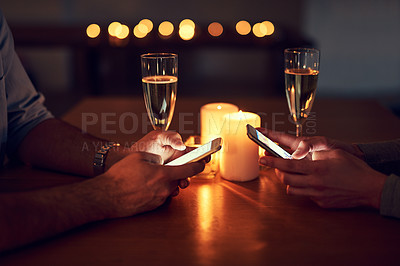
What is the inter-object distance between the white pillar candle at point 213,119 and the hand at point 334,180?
0.20 m

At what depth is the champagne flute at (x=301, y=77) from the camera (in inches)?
38.5

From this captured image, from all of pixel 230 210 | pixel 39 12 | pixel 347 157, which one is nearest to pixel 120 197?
pixel 230 210

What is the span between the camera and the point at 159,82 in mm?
954

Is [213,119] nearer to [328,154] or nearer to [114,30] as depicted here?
[328,154]

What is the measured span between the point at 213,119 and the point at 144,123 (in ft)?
1.33

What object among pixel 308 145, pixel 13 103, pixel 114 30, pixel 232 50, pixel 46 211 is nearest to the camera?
pixel 46 211

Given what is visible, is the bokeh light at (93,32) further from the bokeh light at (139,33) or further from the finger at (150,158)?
the finger at (150,158)

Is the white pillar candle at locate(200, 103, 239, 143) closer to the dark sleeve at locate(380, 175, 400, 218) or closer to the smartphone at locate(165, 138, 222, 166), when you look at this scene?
the smartphone at locate(165, 138, 222, 166)

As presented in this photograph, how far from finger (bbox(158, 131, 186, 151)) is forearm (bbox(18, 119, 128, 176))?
109 mm

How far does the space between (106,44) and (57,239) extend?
2652mm

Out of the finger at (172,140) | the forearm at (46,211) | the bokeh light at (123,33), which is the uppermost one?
the bokeh light at (123,33)

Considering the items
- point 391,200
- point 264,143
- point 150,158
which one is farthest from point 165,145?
point 391,200

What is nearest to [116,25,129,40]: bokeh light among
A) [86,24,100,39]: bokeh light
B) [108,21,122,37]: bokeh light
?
[108,21,122,37]: bokeh light

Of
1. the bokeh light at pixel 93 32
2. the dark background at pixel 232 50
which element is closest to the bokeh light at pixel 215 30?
the bokeh light at pixel 93 32
